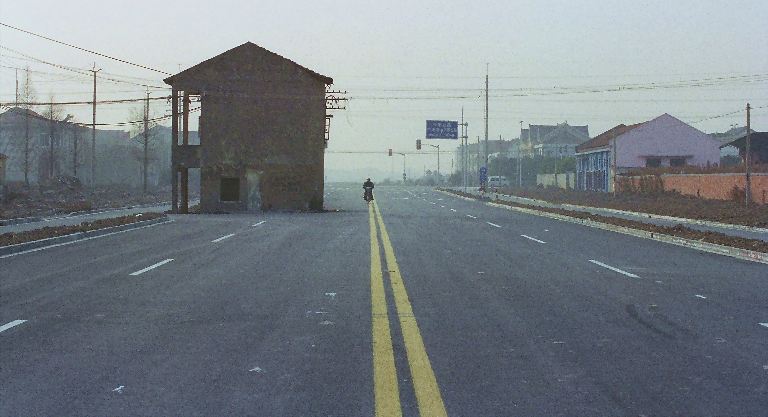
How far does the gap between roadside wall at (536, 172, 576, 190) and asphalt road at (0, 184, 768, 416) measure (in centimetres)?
7524

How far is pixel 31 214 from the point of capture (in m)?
36.4

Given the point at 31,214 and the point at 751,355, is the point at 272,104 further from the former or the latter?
the point at 751,355

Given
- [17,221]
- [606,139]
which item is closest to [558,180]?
[606,139]

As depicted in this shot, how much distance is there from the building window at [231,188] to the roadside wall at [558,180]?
2189 inches

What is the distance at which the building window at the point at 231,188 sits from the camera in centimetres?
4028

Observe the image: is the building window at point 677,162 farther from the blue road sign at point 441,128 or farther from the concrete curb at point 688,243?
the concrete curb at point 688,243

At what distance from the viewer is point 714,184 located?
48.2 meters

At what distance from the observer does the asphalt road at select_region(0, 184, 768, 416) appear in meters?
5.07

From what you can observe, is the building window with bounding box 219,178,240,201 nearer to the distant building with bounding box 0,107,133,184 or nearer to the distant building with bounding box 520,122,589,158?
the distant building with bounding box 0,107,133,184

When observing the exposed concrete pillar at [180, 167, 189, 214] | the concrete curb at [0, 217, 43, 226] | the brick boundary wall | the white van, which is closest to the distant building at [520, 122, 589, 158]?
the white van

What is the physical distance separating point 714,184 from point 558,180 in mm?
46522

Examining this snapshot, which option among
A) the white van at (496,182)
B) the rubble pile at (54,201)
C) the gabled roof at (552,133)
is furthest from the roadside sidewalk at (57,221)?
the gabled roof at (552,133)

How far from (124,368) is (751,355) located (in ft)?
17.9

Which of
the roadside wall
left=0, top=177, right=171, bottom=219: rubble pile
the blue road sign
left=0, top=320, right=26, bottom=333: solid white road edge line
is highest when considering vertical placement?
the blue road sign
